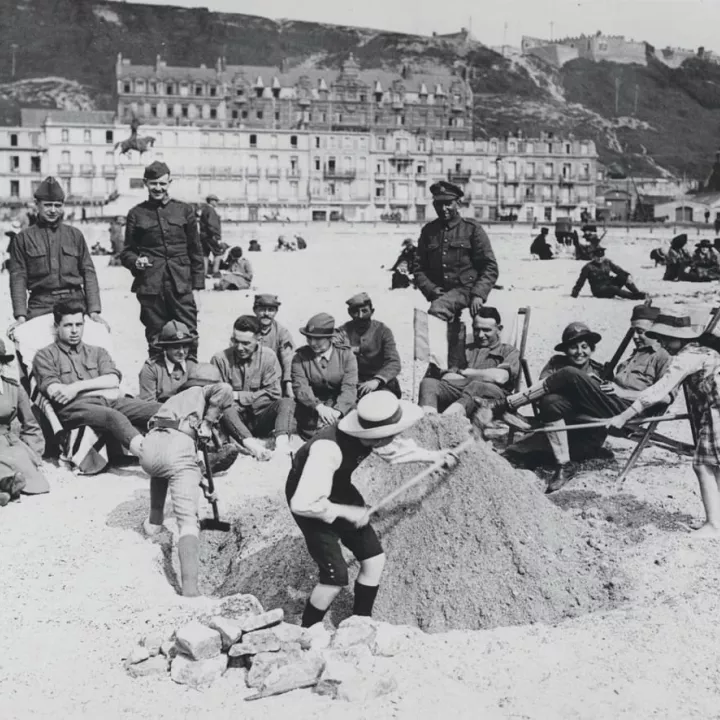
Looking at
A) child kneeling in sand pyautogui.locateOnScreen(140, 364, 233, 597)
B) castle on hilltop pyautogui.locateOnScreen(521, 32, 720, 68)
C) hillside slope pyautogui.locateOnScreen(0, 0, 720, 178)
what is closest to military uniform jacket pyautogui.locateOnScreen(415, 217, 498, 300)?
child kneeling in sand pyautogui.locateOnScreen(140, 364, 233, 597)

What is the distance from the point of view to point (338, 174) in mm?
81812

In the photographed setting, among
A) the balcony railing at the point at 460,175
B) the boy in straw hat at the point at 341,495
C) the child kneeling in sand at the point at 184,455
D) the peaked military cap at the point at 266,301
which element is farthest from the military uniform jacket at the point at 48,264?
the balcony railing at the point at 460,175

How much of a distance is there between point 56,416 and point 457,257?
3.75m

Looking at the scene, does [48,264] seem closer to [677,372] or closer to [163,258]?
[163,258]

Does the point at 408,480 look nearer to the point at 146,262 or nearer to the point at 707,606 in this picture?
the point at 707,606

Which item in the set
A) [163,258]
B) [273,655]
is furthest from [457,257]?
[273,655]

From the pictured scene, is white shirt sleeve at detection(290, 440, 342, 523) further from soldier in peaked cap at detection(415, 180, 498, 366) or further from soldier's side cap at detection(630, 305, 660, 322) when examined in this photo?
soldier's side cap at detection(630, 305, 660, 322)

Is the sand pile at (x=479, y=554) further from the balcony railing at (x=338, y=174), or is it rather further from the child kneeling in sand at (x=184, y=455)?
the balcony railing at (x=338, y=174)

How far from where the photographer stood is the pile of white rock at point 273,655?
4.19 metres

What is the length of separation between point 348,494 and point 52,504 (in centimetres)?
301

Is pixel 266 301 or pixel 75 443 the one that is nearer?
pixel 75 443

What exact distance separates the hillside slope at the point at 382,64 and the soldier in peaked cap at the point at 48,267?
12846 cm

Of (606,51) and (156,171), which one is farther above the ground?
(606,51)

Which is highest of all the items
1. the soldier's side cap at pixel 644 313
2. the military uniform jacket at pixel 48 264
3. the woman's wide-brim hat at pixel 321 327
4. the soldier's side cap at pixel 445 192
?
the soldier's side cap at pixel 445 192
